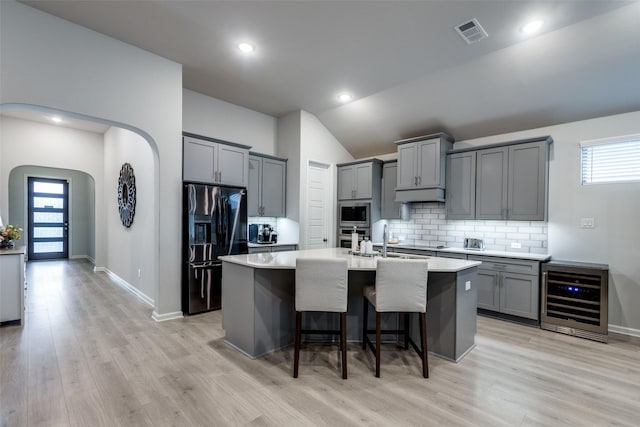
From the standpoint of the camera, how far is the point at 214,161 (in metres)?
4.27

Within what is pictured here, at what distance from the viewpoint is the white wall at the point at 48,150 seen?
231 inches

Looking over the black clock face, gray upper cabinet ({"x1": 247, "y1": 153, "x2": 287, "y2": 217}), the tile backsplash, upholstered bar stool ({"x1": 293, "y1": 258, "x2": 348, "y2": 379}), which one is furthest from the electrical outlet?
the black clock face

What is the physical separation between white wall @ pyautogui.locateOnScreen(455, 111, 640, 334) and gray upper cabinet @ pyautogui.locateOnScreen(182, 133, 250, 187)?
4328 millimetres

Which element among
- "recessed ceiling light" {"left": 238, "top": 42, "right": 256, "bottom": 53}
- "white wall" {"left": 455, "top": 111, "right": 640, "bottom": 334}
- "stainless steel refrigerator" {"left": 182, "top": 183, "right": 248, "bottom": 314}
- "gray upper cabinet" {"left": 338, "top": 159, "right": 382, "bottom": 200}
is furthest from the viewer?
"gray upper cabinet" {"left": 338, "top": 159, "right": 382, "bottom": 200}

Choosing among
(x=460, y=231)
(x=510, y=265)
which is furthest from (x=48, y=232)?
(x=510, y=265)

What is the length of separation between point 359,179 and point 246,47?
3.05 meters

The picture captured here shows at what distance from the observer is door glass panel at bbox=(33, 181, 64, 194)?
26.1 feet

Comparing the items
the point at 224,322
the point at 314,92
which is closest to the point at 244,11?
the point at 314,92

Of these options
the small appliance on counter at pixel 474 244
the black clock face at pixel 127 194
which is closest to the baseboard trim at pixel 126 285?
the black clock face at pixel 127 194

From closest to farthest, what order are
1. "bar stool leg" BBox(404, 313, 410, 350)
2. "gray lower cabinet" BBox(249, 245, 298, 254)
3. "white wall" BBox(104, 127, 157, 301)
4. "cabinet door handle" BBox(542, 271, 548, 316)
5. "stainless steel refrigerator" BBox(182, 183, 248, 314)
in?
"bar stool leg" BBox(404, 313, 410, 350), "cabinet door handle" BBox(542, 271, 548, 316), "stainless steel refrigerator" BBox(182, 183, 248, 314), "white wall" BBox(104, 127, 157, 301), "gray lower cabinet" BBox(249, 245, 298, 254)

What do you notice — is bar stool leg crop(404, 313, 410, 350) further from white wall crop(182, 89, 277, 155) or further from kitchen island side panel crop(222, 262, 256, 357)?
white wall crop(182, 89, 277, 155)

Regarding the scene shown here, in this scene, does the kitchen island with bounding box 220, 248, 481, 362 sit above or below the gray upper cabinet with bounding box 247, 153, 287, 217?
below

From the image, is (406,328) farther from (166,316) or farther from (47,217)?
(47,217)

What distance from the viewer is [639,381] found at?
8.05ft
